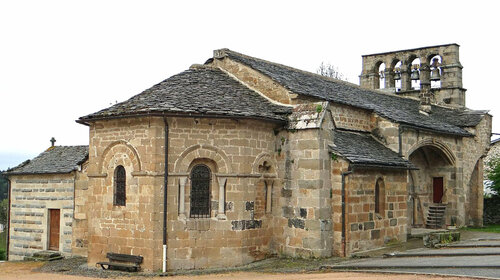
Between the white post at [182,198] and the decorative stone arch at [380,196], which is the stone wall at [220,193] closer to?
the white post at [182,198]

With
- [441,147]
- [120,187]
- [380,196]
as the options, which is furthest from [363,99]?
[120,187]

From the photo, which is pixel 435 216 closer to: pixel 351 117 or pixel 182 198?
pixel 351 117

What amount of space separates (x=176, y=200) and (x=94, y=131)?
3465 millimetres

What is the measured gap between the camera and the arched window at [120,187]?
14914 millimetres

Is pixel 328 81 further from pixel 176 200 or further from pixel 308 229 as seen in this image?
pixel 176 200

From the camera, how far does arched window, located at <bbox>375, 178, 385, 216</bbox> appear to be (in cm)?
1684

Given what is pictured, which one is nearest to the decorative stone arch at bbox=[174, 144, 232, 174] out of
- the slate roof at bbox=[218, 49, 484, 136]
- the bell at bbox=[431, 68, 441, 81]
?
the slate roof at bbox=[218, 49, 484, 136]

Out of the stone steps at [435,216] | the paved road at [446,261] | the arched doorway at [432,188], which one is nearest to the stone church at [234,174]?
the paved road at [446,261]

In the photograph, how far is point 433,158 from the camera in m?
23.6

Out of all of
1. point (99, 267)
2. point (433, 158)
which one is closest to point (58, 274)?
point (99, 267)

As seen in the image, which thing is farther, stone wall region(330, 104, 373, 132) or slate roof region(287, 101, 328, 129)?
stone wall region(330, 104, 373, 132)

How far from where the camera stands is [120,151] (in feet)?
48.8

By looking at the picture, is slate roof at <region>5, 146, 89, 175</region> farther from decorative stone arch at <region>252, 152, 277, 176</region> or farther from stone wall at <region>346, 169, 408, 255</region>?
stone wall at <region>346, 169, 408, 255</region>

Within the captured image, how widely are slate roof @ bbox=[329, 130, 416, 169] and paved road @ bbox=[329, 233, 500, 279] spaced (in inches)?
107
